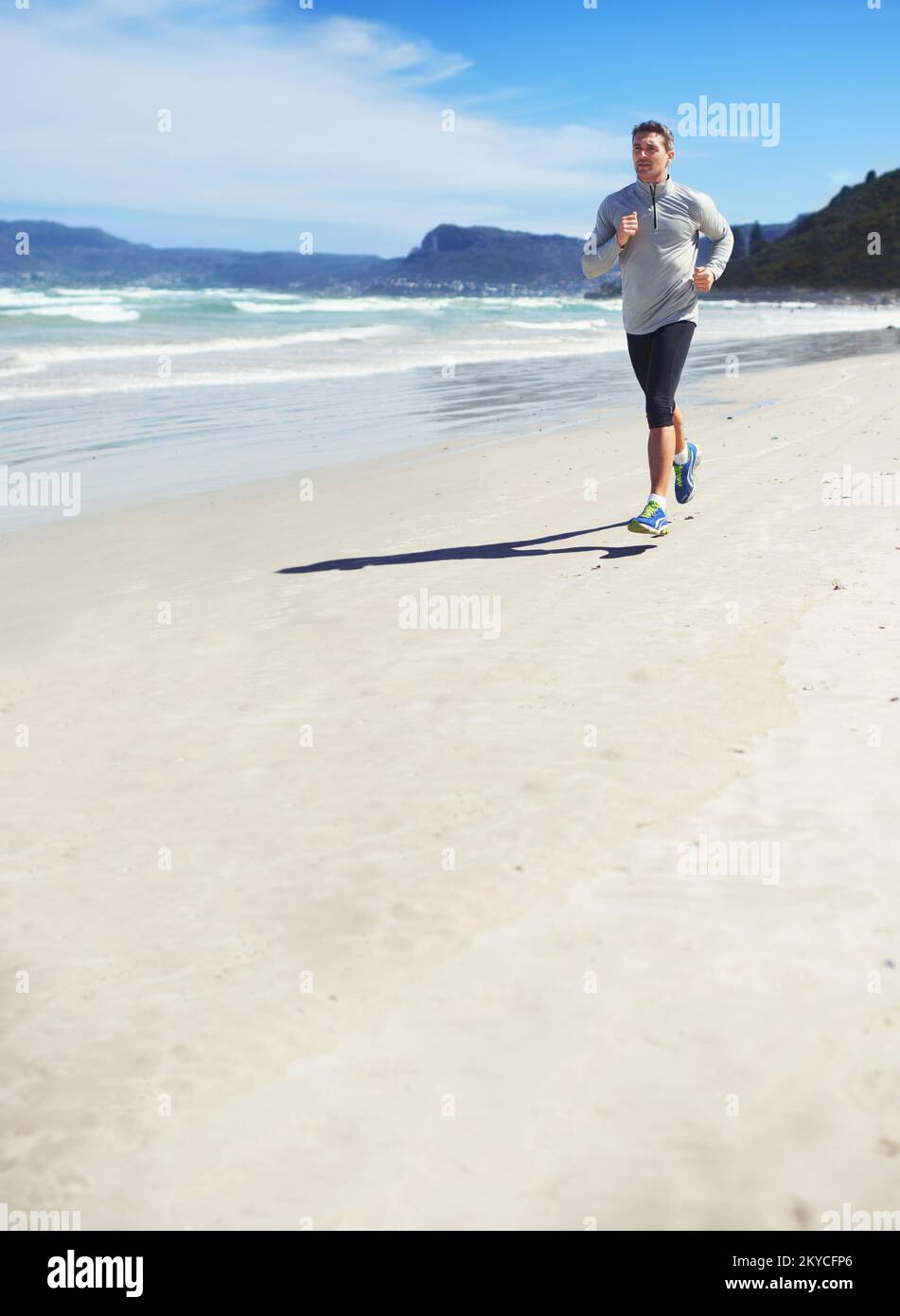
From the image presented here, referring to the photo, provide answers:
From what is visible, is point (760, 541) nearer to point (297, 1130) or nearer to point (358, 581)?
point (358, 581)

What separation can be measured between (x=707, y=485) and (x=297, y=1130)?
6.12m

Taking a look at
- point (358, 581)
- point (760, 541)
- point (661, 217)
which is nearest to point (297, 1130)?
point (358, 581)

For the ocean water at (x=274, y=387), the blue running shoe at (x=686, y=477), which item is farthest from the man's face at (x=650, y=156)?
the ocean water at (x=274, y=387)

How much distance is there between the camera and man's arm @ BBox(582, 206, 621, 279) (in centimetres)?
584

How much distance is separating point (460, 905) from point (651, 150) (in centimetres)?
447

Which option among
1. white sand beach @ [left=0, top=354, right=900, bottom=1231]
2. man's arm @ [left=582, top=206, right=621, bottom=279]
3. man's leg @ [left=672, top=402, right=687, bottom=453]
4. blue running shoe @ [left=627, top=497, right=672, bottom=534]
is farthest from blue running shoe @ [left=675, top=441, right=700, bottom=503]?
white sand beach @ [left=0, top=354, right=900, bottom=1231]

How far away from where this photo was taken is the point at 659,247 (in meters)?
5.92

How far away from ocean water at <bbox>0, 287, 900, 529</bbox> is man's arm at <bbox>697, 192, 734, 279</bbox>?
4.10 meters

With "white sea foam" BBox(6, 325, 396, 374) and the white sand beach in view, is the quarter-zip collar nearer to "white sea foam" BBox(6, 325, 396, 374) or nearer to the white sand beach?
the white sand beach

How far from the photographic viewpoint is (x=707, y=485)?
7430mm

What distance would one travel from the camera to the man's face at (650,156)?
5.68m

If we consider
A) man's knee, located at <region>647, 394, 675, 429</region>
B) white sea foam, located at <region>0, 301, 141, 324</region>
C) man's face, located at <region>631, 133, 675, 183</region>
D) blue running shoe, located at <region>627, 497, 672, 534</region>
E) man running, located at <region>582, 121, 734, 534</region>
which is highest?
white sea foam, located at <region>0, 301, 141, 324</region>

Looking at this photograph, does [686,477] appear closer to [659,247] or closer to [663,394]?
[663,394]
